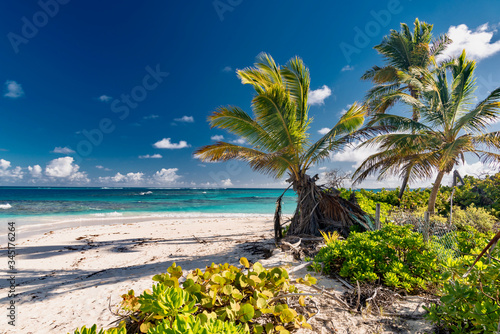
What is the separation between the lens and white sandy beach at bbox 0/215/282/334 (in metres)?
2.89

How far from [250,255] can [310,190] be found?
2.53 meters

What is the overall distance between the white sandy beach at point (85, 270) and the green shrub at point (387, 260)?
2.46 meters

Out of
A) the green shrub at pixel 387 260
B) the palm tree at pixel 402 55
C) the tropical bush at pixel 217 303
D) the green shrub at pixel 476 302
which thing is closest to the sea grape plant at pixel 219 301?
the tropical bush at pixel 217 303

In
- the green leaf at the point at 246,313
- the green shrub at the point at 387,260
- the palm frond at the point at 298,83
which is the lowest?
the green shrub at the point at 387,260

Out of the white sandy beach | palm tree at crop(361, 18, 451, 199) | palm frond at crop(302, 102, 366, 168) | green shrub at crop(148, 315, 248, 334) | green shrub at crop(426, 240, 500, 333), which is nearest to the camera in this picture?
green shrub at crop(148, 315, 248, 334)

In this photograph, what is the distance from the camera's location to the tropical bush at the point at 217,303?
1.33m

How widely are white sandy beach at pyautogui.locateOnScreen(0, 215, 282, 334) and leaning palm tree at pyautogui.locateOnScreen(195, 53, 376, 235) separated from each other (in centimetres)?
243

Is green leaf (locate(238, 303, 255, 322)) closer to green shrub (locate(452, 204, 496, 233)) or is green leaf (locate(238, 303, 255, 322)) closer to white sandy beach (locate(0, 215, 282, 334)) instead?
white sandy beach (locate(0, 215, 282, 334))

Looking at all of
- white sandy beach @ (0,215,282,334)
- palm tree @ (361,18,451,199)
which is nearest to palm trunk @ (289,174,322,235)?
white sandy beach @ (0,215,282,334)

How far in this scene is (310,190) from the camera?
634 centimetres

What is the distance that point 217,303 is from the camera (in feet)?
5.72

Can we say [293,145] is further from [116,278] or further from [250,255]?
[116,278]

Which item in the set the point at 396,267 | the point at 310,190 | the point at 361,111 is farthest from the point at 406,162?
the point at 396,267

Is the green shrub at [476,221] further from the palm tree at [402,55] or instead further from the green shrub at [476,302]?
the green shrub at [476,302]
